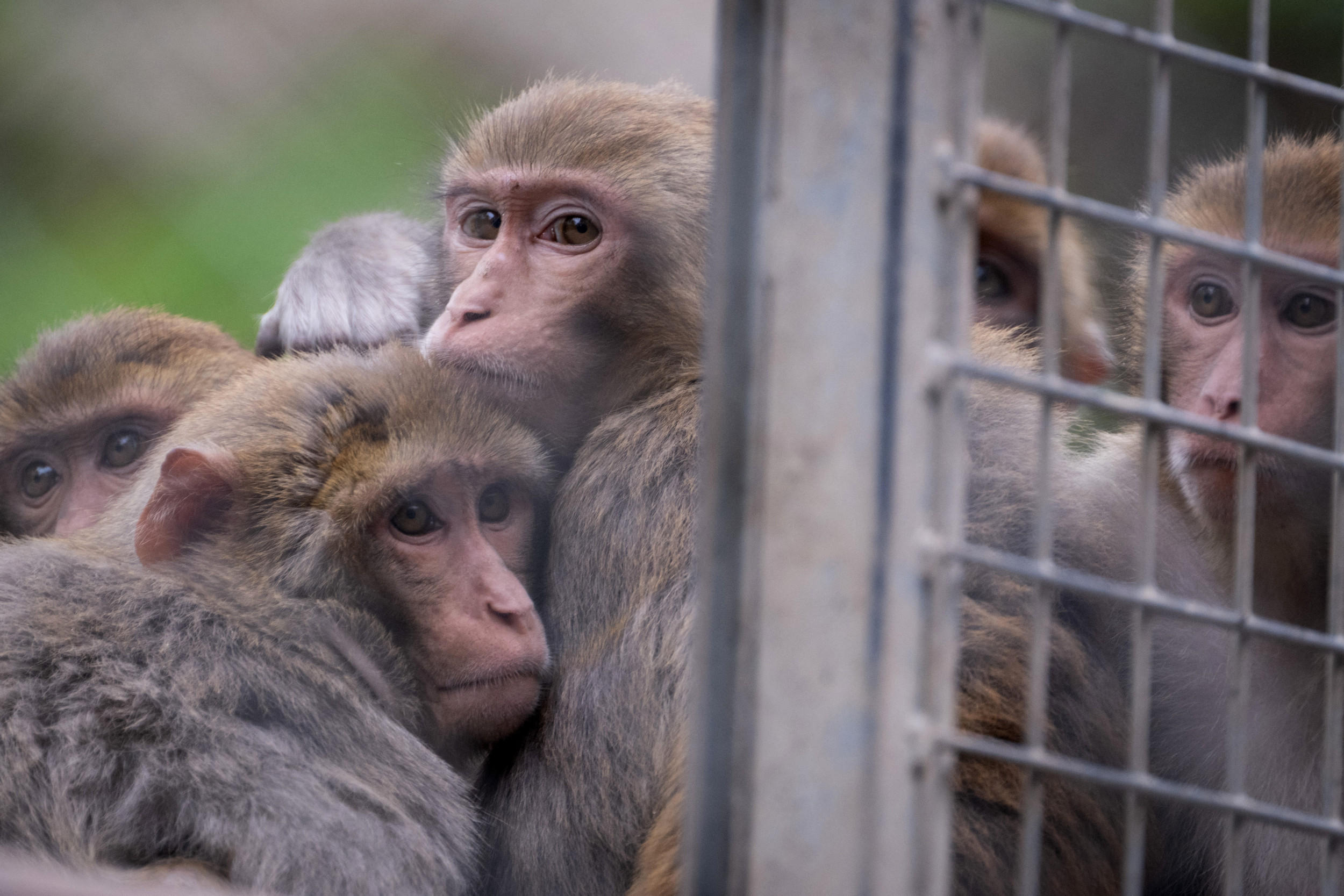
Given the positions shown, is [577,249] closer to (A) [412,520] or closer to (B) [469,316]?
(B) [469,316]

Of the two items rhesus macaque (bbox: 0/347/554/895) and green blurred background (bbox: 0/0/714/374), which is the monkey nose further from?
green blurred background (bbox: 0/0/714/374)

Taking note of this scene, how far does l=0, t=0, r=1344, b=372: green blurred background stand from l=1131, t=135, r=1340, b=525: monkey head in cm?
154

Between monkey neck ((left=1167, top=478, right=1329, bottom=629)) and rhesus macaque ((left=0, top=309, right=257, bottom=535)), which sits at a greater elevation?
rhesus macaque ((left=0, top=309, right=257, bottom=535))

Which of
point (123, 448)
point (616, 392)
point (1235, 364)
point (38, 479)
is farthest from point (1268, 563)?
point (38, 479)

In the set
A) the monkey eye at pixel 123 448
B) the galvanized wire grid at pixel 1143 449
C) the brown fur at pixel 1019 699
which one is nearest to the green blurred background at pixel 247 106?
the monkey eye at pixel 123 448

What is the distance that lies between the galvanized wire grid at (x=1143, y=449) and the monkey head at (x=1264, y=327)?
564 millimetres

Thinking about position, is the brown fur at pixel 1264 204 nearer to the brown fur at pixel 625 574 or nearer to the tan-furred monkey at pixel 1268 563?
the tan-furred monkey at pixel 1268 563

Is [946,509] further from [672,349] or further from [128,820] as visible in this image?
[672,349]

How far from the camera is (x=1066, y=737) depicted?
1608 mm

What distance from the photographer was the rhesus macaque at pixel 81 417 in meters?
2.63

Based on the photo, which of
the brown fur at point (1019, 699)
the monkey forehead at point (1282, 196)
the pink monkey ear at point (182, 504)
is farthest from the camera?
the monkey forehead at point (1282, 196)

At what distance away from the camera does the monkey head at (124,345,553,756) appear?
6.08ft

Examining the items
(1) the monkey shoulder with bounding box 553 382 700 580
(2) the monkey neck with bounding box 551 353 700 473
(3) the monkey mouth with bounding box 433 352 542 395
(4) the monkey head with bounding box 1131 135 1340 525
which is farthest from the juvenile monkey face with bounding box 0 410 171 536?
(4) the monkey head with bounding box 1131 135 1340 525

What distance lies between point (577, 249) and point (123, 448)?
108 cm
